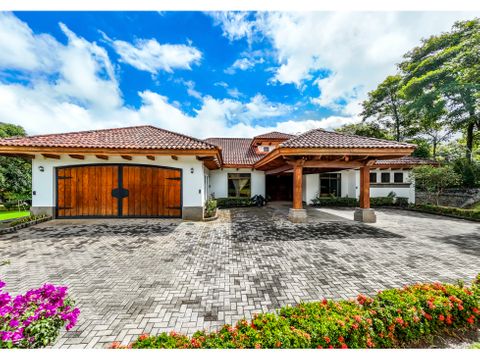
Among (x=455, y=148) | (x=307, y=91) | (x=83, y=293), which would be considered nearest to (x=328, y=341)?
(x=83, y=293)

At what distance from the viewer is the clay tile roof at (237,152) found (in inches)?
615

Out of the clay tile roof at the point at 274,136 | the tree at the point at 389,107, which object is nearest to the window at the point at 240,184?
the clay tile roof at the point at 274,136

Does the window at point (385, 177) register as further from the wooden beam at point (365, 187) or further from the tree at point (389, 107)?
the tree at point (389, 107)

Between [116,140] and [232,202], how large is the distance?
8024mm

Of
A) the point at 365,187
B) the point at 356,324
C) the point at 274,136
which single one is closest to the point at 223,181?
the point at 274,136

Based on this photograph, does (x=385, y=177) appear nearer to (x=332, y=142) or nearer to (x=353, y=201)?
(x=353, y=201)

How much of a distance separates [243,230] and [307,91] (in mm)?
9020

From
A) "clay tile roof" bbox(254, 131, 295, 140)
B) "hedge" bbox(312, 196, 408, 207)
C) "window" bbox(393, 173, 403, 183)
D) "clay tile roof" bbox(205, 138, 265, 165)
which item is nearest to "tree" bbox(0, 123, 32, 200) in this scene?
"clay tile roof" bbox(205, 138, 265, 165)

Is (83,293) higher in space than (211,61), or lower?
lower

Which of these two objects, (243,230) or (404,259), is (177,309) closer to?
(243,230)

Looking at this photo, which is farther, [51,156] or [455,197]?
[455,197]

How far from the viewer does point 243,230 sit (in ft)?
25.5

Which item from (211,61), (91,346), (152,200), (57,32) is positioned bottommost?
(91,346)

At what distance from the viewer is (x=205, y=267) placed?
449 cm
